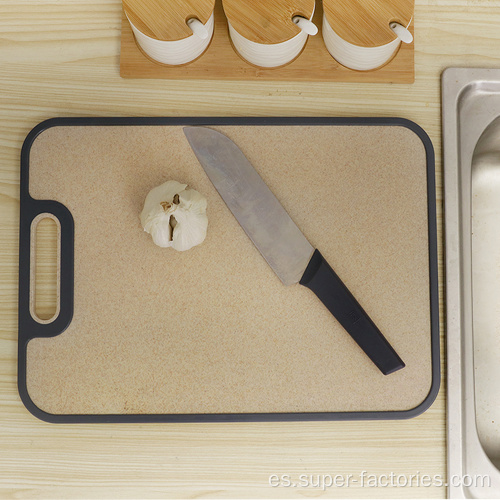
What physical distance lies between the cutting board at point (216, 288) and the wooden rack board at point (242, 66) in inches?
2.3

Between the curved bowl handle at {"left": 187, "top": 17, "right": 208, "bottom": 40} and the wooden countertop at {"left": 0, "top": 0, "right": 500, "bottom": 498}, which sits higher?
the curved bowl handle at {"left": 187, "top": 17, "right": 208, "bottom": 40}

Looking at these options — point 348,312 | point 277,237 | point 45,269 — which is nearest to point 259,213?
point 277,237

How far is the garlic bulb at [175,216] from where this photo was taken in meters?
0.56

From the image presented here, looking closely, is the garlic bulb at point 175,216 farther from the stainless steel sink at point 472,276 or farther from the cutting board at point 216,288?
the stainless steel sink at point 472,276

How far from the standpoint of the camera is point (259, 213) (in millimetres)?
596

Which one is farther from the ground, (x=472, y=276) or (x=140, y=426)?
(x=472, y=276)

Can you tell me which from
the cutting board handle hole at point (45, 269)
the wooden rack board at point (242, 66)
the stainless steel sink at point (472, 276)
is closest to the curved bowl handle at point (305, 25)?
the wooden rack board at point (242, 66)

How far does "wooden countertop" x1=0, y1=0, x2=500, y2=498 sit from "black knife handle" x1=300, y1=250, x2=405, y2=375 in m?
0.09

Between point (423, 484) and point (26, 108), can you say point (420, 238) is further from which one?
point (26, 108)

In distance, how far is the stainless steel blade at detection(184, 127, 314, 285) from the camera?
595 mm

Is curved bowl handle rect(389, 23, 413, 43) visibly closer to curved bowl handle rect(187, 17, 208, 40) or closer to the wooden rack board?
the wooden rack board

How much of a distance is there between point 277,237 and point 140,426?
30 centimetres

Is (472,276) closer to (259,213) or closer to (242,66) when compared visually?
(259,213)

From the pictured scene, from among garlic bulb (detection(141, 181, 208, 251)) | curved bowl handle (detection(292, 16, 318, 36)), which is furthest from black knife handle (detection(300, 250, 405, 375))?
curved bowl handle (detection(292, 16, 318, 36))
